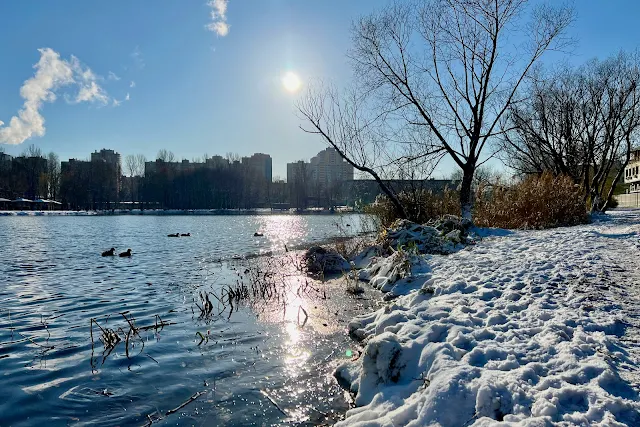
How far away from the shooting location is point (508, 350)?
3561mm

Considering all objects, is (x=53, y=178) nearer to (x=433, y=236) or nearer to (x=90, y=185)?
(x=90, y=185)

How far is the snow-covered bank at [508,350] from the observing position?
282 cm

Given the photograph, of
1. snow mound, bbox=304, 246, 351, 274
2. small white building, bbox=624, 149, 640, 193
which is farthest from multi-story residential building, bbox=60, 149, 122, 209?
small white building, bbox=624, 149, 640, 193

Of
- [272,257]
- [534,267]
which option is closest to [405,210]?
[272,257]

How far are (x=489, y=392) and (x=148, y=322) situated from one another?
5.50 m

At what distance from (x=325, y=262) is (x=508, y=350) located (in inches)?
326

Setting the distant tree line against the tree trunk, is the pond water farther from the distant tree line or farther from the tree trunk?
the distant tree line

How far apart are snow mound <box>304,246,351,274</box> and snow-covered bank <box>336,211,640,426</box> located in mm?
5247

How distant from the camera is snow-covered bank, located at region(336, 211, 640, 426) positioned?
282cm

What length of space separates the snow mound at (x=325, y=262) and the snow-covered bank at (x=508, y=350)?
17.2ft

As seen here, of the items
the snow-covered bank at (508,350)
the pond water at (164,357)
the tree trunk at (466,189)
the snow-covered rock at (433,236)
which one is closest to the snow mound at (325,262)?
the snow-covered rock at (433,236)

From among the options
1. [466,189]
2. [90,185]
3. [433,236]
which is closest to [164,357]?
[433,236]

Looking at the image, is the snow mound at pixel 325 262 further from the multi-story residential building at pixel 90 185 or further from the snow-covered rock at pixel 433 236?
the multi-story residential building at pixel 90 185

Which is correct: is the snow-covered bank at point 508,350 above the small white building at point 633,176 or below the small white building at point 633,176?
below
